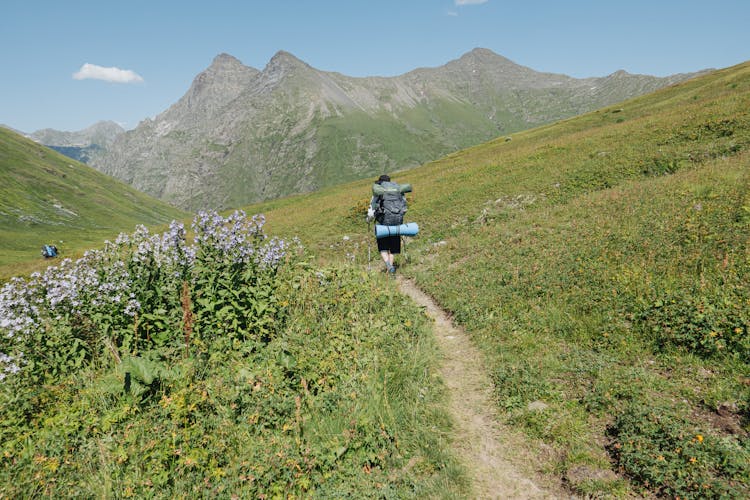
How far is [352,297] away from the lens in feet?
31.8

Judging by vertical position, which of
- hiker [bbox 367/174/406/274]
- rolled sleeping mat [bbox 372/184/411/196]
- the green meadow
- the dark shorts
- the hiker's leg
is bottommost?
the green meadow

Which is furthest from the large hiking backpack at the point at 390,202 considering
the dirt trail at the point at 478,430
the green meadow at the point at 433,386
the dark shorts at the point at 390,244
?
the dirt trail at the point at 478,430

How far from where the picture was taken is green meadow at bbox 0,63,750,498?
4.90m

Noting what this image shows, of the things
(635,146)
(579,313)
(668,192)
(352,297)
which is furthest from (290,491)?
(635,146)

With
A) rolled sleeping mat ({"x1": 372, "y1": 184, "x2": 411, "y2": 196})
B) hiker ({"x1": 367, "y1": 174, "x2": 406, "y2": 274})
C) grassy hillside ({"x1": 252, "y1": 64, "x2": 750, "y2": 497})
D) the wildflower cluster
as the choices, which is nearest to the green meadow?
grassy hillside ({"x1": 252, "y1": 64, "x2": 750, "y2": 497})

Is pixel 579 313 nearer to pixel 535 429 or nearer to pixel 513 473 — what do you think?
pixel 535 429

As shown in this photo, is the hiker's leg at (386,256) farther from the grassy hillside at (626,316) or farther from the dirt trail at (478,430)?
the dirt trail at (478,430)

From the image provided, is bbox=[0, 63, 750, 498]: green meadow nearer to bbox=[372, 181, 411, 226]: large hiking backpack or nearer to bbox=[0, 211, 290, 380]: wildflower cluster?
bbox=[0, 211, 290, 380]: wildflower cluster

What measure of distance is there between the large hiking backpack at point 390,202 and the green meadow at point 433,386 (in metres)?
2.68

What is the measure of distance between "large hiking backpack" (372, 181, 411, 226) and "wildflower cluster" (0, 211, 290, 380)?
19.0ft

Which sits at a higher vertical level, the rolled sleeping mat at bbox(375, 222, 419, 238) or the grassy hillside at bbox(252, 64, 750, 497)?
the rolled sleeping mat at bbox(375, 222, 419, 238)

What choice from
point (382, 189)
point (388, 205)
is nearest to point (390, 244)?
point (388, 205)

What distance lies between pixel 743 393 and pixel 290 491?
640 centimetres

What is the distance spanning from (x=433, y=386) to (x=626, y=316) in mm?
4346
